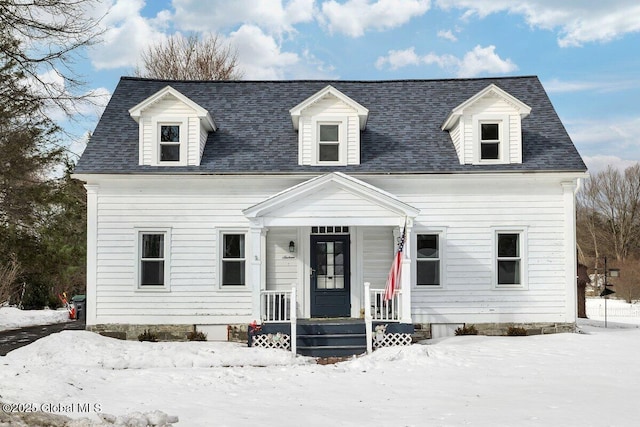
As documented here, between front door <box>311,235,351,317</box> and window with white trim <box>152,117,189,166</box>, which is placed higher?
window with white trim <box>152,117,189,166</box>

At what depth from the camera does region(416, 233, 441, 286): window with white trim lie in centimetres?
1575

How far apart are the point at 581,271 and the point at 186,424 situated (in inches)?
766

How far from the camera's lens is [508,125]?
52.4ft

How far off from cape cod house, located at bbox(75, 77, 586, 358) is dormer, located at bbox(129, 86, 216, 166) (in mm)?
36

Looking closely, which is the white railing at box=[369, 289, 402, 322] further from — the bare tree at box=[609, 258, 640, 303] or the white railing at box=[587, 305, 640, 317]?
the bare tree at box=[609, 258, 640, 303]

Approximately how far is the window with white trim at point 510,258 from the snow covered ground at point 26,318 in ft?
53.8

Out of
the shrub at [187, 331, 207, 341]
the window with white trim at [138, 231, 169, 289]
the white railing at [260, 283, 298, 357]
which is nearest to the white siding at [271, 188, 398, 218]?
the white railing at [260, 283, 298, 357]

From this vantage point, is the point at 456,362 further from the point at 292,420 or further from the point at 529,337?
the point at 292,420

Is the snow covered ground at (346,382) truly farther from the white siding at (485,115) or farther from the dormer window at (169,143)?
the dormer window at (169,143)

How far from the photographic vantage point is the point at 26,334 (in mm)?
18312

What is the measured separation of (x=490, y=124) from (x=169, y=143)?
8.64 metres

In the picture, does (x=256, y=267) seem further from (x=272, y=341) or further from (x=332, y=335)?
(x=332, y=335)

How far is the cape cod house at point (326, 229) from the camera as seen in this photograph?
15.5 metres

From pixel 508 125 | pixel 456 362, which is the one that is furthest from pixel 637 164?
pixel 456 362
